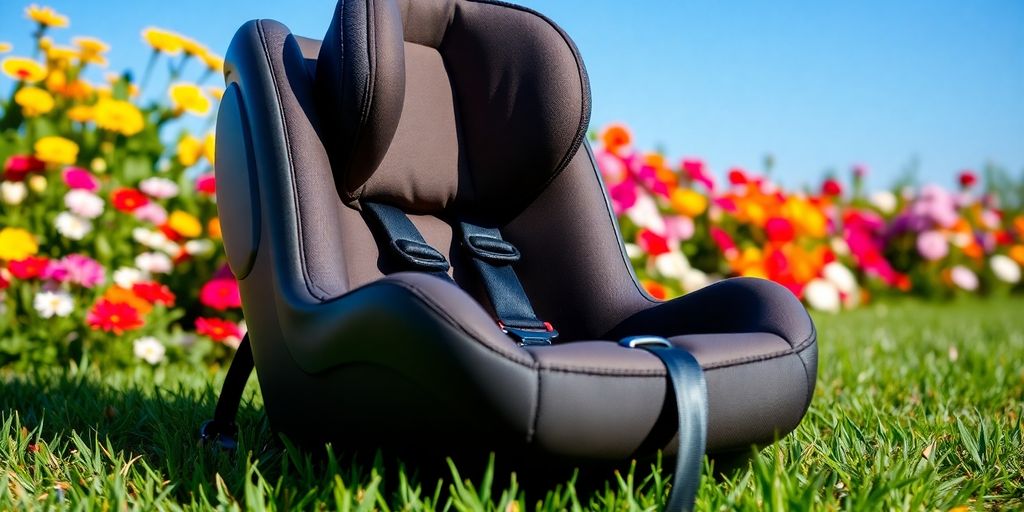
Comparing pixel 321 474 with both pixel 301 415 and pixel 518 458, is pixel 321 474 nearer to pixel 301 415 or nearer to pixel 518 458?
pixel 301 415

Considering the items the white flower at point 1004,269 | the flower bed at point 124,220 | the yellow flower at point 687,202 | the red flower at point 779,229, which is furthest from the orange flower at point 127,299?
the white flower at point 1004,269

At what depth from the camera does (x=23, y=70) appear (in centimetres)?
316

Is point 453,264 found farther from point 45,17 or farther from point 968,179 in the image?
point 968,179

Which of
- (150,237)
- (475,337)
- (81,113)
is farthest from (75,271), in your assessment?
(475,337)

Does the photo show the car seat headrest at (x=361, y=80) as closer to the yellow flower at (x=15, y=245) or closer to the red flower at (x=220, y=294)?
the red flower at (x=220, y=294)

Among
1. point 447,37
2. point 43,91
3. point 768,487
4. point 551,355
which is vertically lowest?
point 768,487

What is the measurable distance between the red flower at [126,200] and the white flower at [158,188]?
0.12 m

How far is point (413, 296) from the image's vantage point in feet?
4.17

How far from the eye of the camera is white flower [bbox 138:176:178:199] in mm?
3176

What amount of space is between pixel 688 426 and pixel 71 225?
241 centimetres

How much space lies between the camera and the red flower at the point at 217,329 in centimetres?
291

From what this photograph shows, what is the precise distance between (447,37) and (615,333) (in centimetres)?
80

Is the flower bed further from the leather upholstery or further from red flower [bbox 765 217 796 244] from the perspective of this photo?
the leather upholstery

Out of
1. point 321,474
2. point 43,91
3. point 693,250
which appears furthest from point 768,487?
point 693,250
